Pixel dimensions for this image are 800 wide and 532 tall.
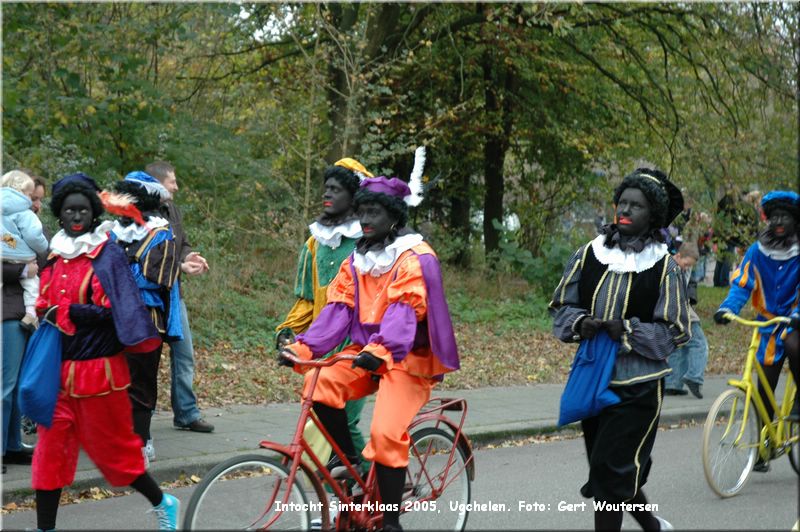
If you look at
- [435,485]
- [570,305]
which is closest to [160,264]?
[435,485]

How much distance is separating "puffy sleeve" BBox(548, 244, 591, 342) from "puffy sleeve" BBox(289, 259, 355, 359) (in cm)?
111

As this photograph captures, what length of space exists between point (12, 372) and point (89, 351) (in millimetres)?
2265

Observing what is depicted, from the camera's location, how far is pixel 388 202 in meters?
5.54

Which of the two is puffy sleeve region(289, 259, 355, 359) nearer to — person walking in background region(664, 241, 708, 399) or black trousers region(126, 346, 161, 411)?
black trousers region(126, 346, 161, 411)

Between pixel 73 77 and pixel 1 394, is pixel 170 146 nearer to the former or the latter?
pixel 73 77

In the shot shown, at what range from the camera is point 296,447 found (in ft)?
15.6

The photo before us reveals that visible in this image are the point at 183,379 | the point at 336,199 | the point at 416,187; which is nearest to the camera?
the point at 416,187

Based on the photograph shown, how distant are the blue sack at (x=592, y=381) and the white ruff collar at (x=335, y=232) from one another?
1.87 metres

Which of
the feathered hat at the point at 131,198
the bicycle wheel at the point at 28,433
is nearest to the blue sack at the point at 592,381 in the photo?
the feathered hat at the point at 131,198

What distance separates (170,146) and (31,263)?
22.3 ft

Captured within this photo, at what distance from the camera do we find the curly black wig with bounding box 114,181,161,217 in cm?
693

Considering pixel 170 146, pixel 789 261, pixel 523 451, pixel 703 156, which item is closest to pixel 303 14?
pixel 170 146

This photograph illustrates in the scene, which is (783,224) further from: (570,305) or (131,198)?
(131,198)

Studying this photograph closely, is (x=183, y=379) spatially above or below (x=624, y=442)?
below
